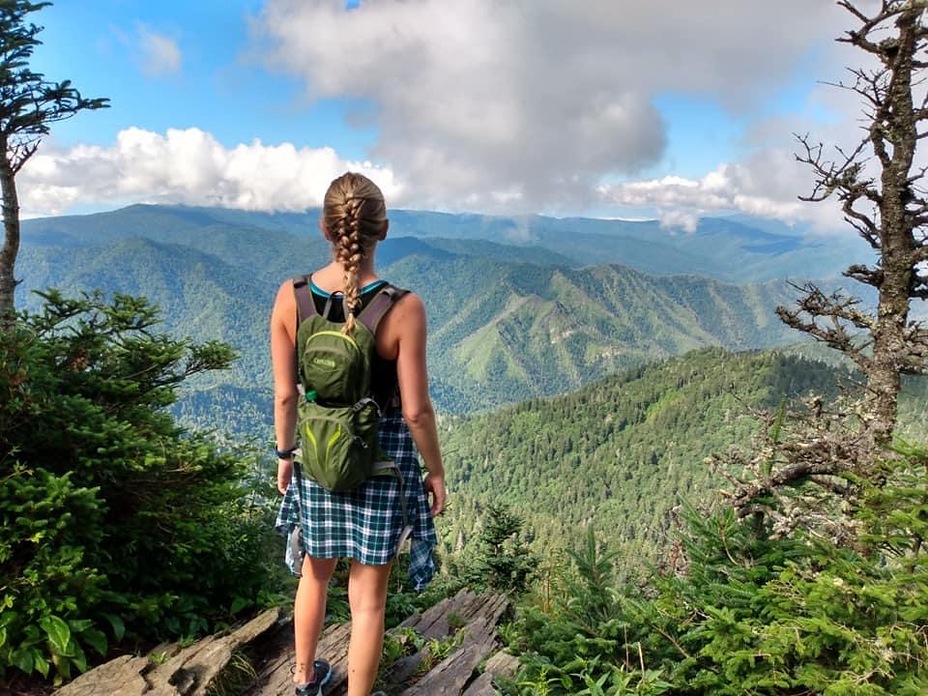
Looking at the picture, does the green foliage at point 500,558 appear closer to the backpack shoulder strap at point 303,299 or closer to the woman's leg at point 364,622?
the woman's leg at point 364,622


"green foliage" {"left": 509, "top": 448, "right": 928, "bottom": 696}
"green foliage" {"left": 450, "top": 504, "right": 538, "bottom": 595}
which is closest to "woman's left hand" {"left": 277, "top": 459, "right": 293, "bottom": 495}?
"green foliage" {"left": 509, "top": 448, "right": 928, "bottom": 696}

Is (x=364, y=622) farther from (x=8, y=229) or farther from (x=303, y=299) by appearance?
(x=8, y=229)

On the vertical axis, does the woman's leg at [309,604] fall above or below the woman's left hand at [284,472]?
below

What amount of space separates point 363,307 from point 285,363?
0.68 m

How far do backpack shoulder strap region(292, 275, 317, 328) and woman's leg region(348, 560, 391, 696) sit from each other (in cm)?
156

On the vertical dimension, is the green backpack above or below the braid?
below

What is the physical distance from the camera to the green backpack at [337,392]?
2.94 m

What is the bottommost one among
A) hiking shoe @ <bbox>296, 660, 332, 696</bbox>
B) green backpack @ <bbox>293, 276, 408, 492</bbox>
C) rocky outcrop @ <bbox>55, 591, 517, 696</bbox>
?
rocky outcrop @ <bbox>55, 591, 517, 696</bbox>

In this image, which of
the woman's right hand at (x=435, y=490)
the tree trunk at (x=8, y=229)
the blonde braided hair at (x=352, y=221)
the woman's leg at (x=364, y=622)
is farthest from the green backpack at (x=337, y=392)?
the tree trunk at (x=8, y=229)

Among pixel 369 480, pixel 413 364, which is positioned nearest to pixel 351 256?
pixel 413 364

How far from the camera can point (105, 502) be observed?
4.16 m

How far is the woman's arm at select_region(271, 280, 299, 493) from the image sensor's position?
10.4 feet

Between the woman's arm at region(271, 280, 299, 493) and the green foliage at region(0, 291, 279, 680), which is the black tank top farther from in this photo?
the green foliage at region(0, 291, 279, 680)

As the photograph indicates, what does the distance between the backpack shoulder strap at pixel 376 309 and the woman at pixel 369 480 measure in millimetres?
34
